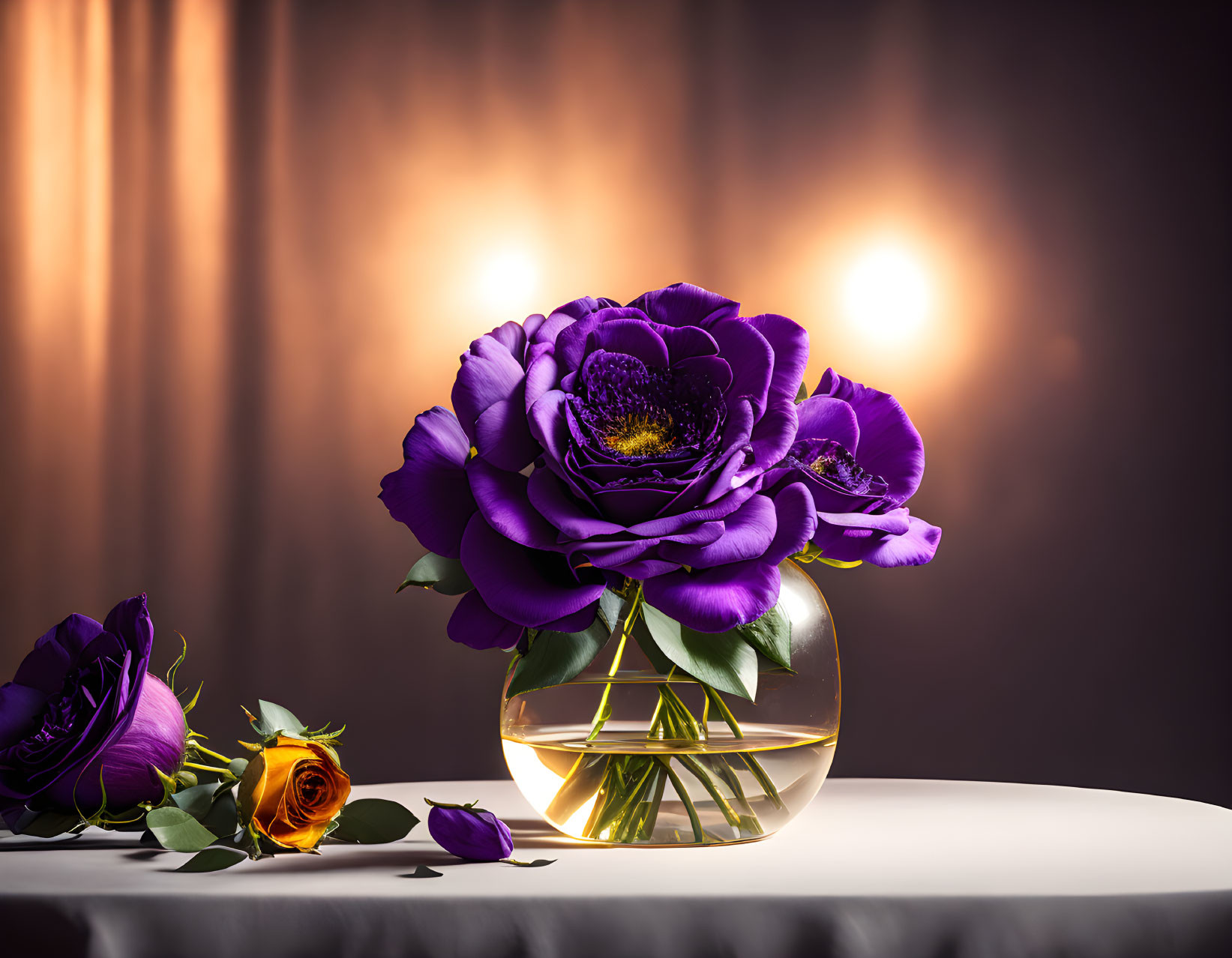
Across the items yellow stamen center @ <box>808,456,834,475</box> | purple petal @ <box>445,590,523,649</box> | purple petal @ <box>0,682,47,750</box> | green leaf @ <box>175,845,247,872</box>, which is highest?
yellow stamen center @ <box>808,456,834,475</box>

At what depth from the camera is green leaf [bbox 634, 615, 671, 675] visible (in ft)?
1.60

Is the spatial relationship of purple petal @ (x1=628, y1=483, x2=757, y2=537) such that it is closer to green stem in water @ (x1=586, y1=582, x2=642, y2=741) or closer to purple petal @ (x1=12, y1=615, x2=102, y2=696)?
green stem in water @ (x1=586, y1=582, x2=642, y2=741)

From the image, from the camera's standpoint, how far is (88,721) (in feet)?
1.60

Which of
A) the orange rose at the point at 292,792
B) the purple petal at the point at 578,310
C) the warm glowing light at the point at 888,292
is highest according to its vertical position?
the warm glowing light at the point at 888,292

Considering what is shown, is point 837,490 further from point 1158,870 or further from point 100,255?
point 100,255

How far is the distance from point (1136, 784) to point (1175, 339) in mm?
553

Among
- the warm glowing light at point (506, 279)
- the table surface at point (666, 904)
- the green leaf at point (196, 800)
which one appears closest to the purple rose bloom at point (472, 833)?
the table surface at point (666, 904)

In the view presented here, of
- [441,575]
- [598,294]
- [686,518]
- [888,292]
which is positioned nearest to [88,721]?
[441,575]

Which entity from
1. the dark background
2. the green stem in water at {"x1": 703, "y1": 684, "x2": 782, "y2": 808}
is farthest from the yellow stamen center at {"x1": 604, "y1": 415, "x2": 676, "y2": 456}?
the dark background

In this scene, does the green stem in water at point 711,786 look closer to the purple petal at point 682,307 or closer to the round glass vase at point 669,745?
the round glass vase at point 669,745

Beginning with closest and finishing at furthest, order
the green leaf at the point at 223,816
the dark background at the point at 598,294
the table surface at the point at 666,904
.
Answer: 1. the table surface at the point at 666,904
2. the green leaf at the point at 223,816
3. the dark background at the point at 598,294

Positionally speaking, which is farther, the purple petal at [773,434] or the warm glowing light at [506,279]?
the warm glowing light at [506,279]

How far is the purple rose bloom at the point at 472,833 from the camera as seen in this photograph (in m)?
0.48

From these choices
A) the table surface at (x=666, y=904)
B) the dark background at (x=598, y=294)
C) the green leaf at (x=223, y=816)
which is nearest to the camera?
the table surface at (x=666, y=904)
